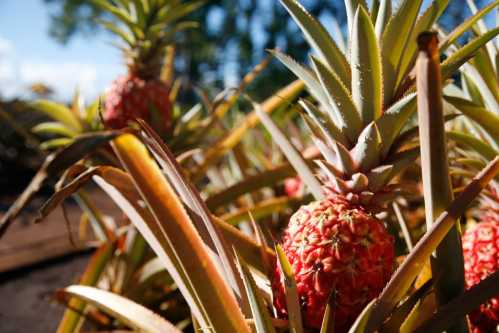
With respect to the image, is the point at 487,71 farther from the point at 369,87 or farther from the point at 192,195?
the point at 192,195

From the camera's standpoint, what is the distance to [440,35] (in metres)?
0.55

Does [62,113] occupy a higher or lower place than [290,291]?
higher

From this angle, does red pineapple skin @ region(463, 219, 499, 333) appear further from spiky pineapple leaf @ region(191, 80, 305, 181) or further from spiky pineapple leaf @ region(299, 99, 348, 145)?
spiky pineapple leaf @ region(191, 80, 305, 181)

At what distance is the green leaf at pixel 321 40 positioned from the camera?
0.42m

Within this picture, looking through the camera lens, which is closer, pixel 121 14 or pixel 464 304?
pixel 464 304

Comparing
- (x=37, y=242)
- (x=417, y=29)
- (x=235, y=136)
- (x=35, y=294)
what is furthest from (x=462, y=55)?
(x=37, y=242)

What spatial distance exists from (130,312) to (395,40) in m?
0.37

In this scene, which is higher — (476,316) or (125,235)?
(125,235)

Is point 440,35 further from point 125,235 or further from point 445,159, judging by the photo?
point 125,235

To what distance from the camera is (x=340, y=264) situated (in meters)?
0.39

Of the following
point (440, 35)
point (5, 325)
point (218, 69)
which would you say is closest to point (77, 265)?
point (5, 325)

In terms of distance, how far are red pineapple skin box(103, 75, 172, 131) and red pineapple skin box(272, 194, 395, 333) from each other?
55cm

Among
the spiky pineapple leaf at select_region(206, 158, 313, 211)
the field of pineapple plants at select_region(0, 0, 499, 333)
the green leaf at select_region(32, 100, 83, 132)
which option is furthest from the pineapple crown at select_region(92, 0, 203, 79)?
the field of pineapple plants at select_region(0, 0, 499, 333)

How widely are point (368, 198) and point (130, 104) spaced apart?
614 mm
